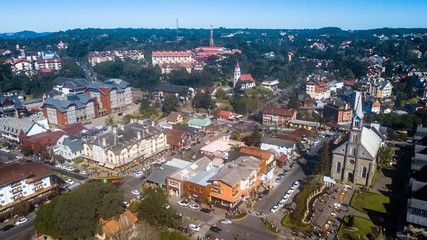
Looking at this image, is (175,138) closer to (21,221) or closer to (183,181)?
(183,181)

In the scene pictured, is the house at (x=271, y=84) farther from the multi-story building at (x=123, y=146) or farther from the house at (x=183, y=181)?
the house at (x=183, y=181)

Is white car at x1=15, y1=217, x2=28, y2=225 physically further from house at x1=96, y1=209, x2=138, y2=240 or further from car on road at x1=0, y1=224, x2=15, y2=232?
house at x1=96, y1=209, x2=138, y2=240

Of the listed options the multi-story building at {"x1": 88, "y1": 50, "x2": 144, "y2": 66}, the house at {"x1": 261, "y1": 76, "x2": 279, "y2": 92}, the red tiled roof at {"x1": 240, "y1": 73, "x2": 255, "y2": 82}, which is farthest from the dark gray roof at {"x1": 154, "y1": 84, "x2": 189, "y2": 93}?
the multi-story building at {"x1": 88, "y1": 50, "x2": 144, "y2": 66}

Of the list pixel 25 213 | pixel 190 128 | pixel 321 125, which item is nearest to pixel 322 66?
pixel 321 125

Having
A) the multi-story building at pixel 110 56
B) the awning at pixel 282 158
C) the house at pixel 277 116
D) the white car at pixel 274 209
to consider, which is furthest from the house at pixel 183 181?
the multi-story building at pixel 110 56

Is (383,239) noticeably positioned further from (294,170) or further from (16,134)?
(16,134)
